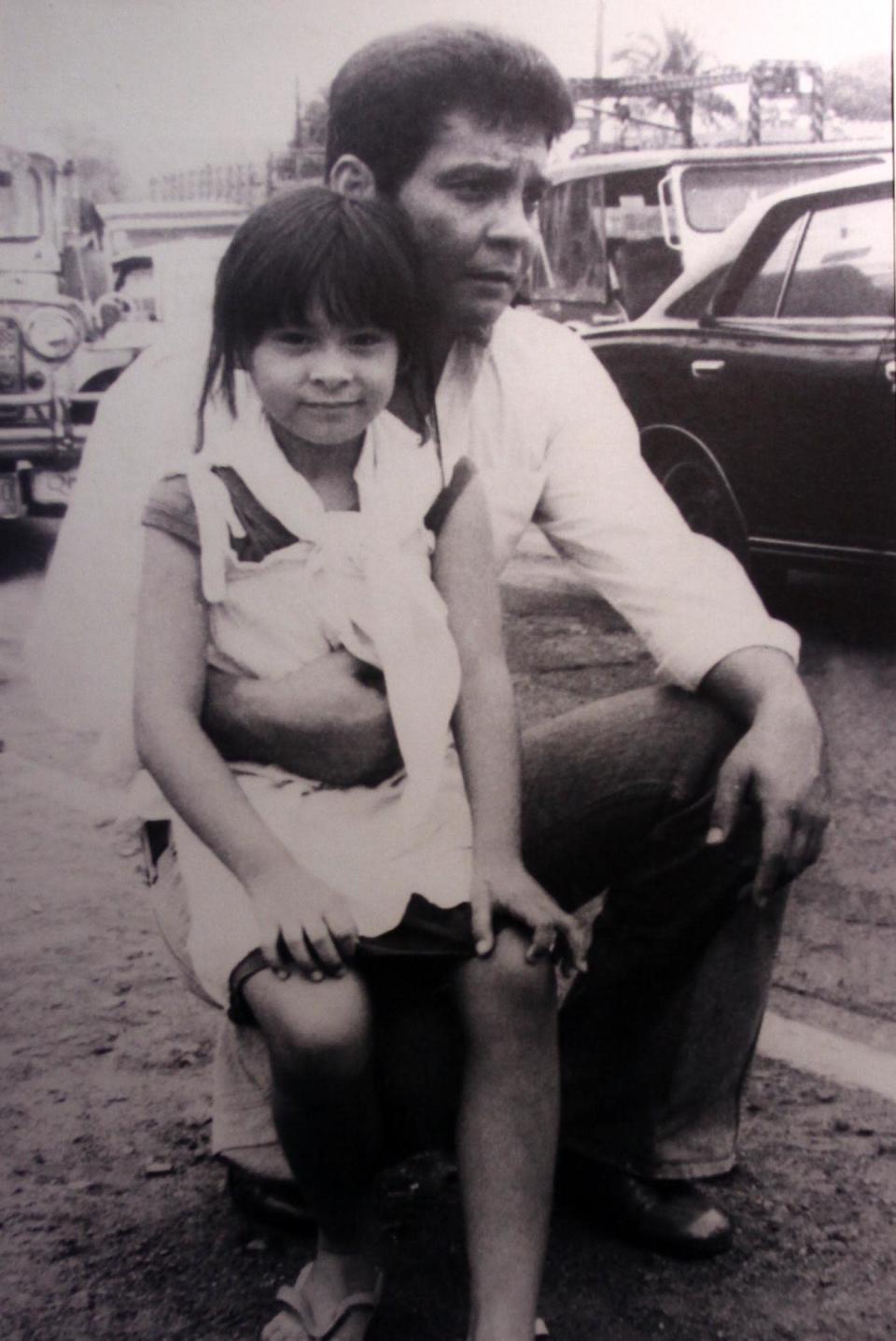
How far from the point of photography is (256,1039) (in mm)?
1948

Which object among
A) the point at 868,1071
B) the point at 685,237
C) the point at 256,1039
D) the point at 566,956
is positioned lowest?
the point at 868,1071

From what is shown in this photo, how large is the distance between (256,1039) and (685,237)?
124cm

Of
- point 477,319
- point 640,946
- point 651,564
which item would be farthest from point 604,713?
point 477,319

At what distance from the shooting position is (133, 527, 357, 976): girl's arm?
166 cm

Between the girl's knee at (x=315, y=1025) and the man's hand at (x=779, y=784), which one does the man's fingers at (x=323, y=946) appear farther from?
the man's hand at (x=779, y=784)

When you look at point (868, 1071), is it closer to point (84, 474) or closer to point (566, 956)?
point (566, 956)

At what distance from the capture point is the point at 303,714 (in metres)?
1.76

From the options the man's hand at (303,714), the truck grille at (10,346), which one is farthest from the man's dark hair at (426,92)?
the man's hand at (303,714)

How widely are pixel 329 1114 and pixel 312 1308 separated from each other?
0.28 m

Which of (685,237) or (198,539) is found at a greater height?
(685,237)

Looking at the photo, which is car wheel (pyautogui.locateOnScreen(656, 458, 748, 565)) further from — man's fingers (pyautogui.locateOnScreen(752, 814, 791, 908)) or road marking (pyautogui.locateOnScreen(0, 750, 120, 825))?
road marking (pyautogui.locateOnScreen(0, 750, 120, 825))

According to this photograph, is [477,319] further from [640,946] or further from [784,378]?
[640,946]

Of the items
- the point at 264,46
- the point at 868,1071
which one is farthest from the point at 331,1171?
the point at 264,46

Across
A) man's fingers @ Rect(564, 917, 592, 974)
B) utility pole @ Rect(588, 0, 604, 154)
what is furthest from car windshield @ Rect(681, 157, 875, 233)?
man's fingers @ Rect(564, 917, 592, 974)
